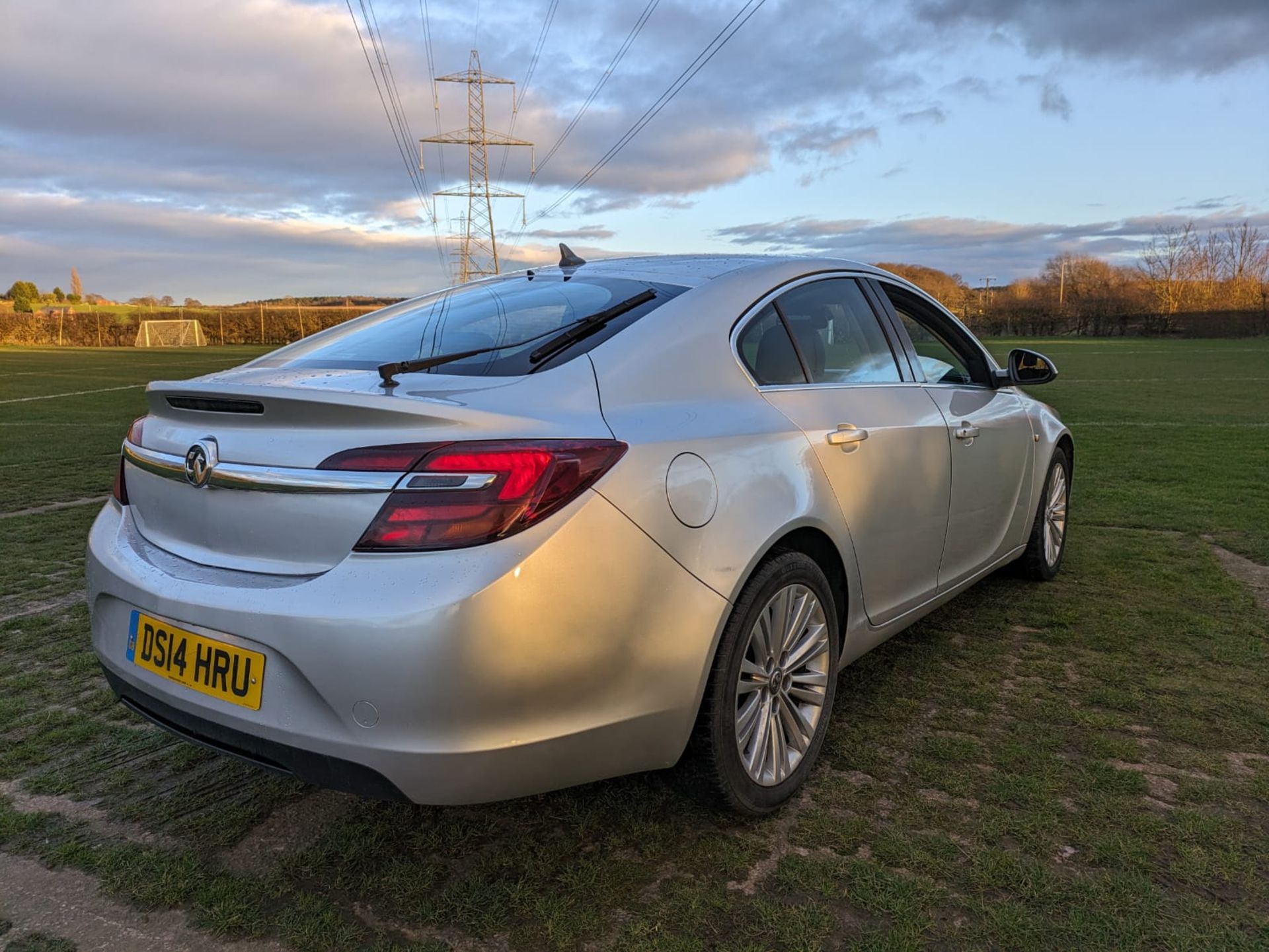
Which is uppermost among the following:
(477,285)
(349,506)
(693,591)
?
(477,285)

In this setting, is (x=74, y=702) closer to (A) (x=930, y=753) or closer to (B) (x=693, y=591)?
(B) (x=693, y=591)

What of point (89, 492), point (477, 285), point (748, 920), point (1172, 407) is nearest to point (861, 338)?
point (477, 285)

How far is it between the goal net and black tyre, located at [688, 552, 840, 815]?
54.1 metres

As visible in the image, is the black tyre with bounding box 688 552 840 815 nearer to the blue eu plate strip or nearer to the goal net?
the blue eu plate strip

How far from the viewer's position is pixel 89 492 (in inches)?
277

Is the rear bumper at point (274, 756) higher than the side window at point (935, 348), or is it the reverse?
the side window at point (935, 348)

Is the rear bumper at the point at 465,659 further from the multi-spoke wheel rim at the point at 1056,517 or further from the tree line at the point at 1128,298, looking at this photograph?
the tree line at the point at 1128,298

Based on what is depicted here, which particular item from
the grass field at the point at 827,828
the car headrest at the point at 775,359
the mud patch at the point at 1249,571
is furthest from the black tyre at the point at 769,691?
the mud patch at the point at 1249,571

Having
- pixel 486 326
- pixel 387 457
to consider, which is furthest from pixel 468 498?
pixel 486 326

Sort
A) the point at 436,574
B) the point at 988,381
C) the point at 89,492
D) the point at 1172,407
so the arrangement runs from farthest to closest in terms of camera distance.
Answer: the point at 1172,407 < the point at 89,492 < the point at 988,381 < the point at 436,574

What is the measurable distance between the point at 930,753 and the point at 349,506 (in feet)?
6.36

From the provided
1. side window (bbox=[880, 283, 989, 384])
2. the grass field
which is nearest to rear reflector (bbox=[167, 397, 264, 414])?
the grass field

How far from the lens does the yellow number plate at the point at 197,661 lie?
198 cm

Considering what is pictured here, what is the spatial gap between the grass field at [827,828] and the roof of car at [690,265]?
4.84ft
